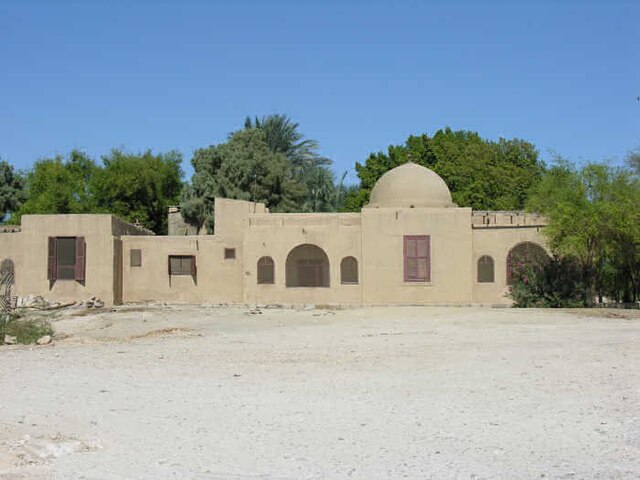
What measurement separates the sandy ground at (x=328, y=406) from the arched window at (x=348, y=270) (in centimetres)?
988

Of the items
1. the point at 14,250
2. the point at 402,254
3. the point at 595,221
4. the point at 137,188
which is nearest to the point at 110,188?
the point at 137,188

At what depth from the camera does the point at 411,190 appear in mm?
30406

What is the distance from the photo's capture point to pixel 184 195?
45.8 metres

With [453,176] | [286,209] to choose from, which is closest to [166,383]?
[286,209]

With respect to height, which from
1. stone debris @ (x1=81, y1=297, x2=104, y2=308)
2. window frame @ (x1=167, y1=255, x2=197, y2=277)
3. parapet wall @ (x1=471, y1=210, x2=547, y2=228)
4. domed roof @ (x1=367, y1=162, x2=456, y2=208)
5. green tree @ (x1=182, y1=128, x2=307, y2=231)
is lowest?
stone debris @ (x1=81, y1=297, x2=104, y2=308)

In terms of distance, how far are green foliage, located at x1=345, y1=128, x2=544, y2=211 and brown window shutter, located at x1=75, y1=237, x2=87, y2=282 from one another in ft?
67.5

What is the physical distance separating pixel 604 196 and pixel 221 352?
15881mm

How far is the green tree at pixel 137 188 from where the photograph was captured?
47875 mm

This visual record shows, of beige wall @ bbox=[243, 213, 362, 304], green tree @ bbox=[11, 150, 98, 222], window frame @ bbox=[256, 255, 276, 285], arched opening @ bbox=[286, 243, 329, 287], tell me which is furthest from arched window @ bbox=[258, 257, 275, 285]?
green tree @ bbox=[11, 150, 98, 222]

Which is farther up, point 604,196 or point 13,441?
point 604,196

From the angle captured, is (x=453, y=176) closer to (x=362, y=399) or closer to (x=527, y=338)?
(x=527, y=338)

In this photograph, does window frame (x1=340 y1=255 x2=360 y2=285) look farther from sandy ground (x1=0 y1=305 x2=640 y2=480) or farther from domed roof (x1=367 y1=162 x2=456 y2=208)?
sandy ground (x1=0 y1=305 x2=640 y2=480)

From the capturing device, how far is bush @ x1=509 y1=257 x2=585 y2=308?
26.1m

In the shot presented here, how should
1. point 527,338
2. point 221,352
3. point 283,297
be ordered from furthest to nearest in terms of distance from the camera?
point 283,297 < point 527,338 < point 221,352
